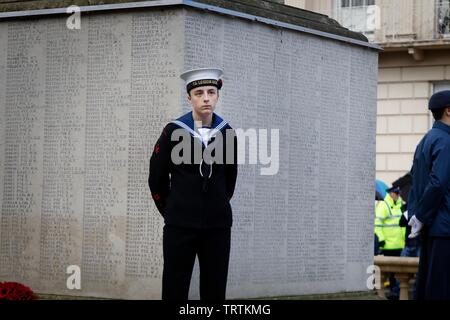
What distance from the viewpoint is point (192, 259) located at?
27.6ft

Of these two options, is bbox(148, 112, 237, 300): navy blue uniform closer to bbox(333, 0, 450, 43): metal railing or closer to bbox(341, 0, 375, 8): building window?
bbox(333, 0, 450, 43): metal railing

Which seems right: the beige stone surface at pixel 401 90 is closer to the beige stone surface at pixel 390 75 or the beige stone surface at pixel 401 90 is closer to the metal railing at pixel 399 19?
the beige stone surface at pixel 390 75

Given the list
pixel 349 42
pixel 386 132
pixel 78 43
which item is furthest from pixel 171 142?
pixel 386 132

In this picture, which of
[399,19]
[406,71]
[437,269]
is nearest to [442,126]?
[437,269]

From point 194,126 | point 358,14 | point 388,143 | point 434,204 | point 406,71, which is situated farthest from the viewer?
point 358,14

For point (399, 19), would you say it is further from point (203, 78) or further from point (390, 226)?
point (203, 78)

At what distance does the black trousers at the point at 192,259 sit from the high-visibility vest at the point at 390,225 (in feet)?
36.4

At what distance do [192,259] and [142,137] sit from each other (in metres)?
2.44

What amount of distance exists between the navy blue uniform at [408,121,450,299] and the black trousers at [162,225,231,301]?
1.97m

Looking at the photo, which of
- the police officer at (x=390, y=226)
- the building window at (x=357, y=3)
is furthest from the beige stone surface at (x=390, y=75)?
the police officer at (x=390, y=226)

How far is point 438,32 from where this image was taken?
28000 millimetres

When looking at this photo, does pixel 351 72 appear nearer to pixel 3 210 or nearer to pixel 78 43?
pixel 78 43

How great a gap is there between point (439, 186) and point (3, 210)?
4.09 m

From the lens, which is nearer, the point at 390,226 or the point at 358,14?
the point at 390,226
